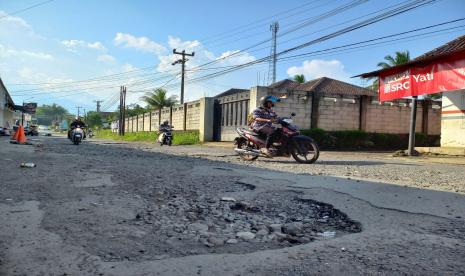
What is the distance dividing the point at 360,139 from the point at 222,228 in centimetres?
1536

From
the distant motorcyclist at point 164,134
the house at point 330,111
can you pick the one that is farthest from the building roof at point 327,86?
the distant motorcyclist at point 164,134

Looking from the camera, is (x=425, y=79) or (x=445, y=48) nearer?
(x=425, y=79)

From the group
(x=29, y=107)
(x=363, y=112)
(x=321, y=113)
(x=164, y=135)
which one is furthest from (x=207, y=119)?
(x=29, y=107)

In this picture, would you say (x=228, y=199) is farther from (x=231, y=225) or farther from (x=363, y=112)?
(x=363, y=112)

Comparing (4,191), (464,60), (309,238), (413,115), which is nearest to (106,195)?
(4,191)

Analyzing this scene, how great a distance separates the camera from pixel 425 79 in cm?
1178

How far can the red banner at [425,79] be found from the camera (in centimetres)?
1064

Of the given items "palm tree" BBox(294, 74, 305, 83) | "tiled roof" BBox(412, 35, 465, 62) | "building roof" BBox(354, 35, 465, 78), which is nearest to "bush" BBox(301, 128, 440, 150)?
"building roof" BBox(354, 35, 465, 78)

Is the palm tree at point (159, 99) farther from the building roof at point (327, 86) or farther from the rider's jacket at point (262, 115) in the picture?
the rider's jacket at point (262, 115)

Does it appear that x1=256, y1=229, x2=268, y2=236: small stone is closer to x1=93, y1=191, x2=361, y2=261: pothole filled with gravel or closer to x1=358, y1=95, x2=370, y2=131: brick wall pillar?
x1=93, y1=191, x2=361, y2=261: pothole filled with gravel

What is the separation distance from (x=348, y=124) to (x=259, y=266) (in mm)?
16407

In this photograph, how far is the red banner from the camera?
34.9 ft

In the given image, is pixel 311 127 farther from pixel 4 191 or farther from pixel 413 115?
pixel 4 191

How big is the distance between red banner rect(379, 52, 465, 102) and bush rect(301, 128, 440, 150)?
339 cm
